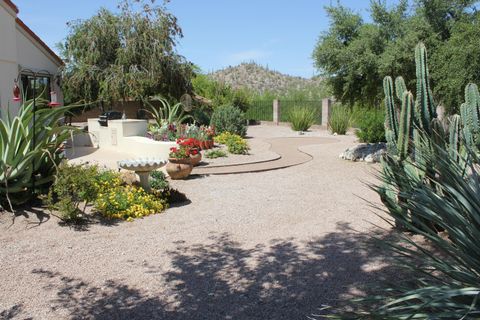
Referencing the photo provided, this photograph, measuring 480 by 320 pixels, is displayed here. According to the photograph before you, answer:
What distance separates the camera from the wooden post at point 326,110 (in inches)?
1115

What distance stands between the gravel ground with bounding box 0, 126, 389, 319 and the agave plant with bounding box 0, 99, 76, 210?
46 cm

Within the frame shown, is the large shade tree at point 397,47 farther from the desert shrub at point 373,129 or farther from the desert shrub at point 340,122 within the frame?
the desert shrub at point 340,122

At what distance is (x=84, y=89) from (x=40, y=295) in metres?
17.4

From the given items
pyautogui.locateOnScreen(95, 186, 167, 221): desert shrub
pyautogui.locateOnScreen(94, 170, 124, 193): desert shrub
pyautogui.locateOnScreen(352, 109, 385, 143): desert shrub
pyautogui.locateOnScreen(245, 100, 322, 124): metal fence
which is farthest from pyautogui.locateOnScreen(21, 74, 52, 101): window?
pyautogui.locateOnScreen(245, 100, 322, 124): metal fence

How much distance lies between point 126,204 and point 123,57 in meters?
14.8

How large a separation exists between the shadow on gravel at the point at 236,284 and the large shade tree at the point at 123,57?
52.1 ft

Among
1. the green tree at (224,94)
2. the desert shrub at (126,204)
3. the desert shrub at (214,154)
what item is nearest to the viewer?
the desert shrub at (126,204)

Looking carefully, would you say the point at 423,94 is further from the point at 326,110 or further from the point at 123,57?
the point at 326,110

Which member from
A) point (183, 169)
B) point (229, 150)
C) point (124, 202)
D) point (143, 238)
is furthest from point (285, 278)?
point (229, 150)

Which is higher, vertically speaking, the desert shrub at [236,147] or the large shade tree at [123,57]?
the large shade tree at [123,57]

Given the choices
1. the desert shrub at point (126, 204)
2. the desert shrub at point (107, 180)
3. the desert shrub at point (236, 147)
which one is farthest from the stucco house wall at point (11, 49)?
the desert shrub at point (236, 147)

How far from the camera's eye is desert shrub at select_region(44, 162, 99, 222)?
21.1ft

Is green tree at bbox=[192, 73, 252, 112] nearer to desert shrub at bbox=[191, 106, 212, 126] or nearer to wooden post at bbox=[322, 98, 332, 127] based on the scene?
desert shrub at bbox=[191, 106, 212, 126]

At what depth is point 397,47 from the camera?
39.4 feet
